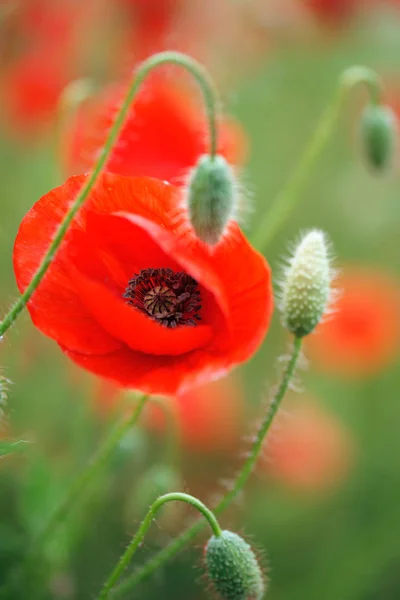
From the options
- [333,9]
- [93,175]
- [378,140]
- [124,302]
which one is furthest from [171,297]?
[333,9]

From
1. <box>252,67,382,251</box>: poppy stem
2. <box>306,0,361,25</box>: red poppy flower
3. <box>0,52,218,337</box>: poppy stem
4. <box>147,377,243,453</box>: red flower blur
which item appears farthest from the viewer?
<box>306,0,361,25</box>: red poppy flower

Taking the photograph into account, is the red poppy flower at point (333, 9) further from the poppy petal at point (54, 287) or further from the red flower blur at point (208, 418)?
the poppy petal at point (54, 287)

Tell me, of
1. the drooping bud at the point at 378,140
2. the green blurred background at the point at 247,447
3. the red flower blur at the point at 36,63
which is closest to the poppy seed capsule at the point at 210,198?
the green blurred background at the point at 247,447

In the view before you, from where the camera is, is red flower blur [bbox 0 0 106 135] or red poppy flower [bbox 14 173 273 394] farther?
red flower blur [bbox 0 0 106 135]

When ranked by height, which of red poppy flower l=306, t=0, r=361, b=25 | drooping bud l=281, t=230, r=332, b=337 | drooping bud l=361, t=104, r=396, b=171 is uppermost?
red poppy flower l=306, t=0, r=361, b=25

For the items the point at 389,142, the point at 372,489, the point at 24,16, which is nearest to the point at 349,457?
the point at 372,489

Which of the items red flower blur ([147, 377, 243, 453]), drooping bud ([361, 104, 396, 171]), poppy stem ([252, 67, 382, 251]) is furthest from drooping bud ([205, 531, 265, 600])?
red flower blur ([147, 377, 243, 453])

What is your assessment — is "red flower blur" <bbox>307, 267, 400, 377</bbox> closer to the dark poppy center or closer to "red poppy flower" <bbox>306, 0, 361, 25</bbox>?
"red poppy flower" <bbox>306, 0, 361, 25</bbox>
